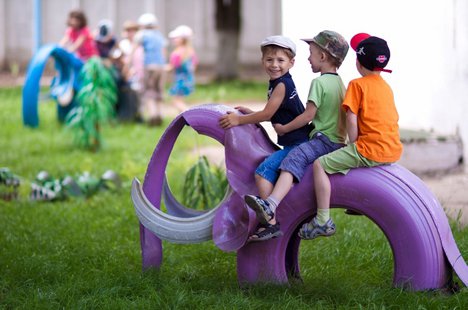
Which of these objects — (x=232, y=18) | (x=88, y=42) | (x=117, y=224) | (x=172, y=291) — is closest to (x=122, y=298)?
(x=172, y=291)

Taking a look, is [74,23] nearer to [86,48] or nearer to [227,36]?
[86,48]

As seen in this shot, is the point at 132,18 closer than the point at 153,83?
No

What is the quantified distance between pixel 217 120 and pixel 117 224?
7.10 ft

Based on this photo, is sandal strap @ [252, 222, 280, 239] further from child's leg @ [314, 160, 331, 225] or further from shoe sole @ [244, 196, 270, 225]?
child's leg @ [314, 160, 331, 225]

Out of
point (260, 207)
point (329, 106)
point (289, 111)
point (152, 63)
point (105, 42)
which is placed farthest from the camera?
point (105, 42)

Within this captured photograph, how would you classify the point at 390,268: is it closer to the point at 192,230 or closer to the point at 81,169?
the point at 192,230

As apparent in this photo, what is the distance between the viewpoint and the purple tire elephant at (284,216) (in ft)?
14.7

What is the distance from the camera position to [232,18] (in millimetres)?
21281

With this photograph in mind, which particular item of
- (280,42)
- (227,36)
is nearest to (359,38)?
(280,42)

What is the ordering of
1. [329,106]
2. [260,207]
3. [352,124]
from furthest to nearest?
[329,106] < [352,124] < [260,207]

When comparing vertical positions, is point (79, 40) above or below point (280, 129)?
above

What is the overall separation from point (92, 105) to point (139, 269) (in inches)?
213

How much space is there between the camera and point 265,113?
467 centimetres

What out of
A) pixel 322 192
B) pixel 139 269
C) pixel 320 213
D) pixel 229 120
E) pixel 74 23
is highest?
pixel 74 23
